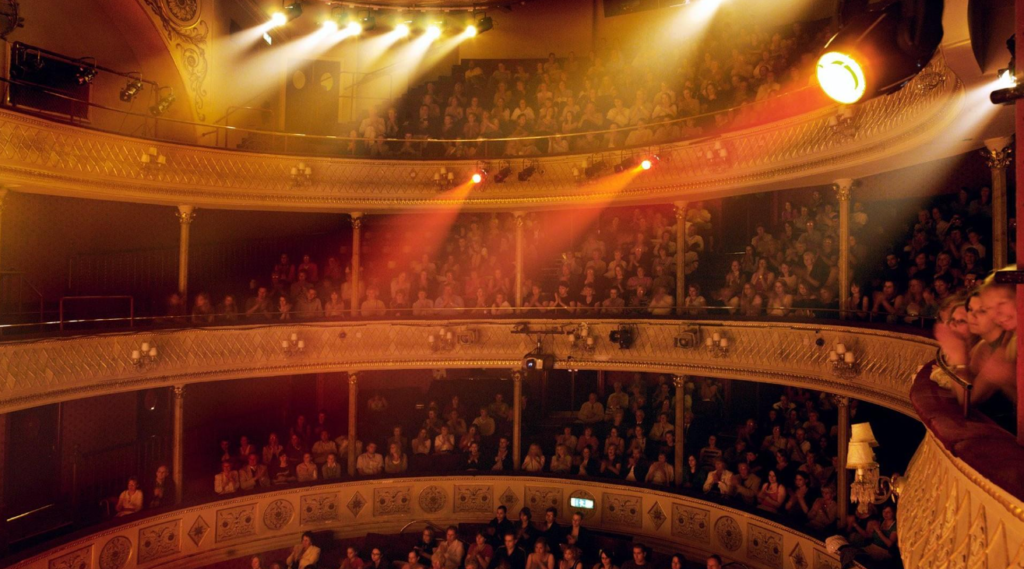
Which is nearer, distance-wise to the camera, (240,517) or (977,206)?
(977,206)

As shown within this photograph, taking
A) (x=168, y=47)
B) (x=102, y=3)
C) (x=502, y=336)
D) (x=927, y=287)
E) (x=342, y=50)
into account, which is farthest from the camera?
(x=342, y=50)

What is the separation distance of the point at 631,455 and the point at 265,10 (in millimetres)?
14209

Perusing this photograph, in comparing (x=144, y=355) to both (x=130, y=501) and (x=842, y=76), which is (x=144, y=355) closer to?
(x=130, y=501)

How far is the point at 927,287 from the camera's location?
9.30 meters

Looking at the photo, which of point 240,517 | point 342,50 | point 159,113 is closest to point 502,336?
point 240,517

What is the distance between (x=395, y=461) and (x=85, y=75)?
399 inches

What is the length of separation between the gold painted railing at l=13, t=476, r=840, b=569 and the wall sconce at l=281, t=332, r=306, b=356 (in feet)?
10.2

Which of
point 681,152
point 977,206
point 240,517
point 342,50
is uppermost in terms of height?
point 342,50

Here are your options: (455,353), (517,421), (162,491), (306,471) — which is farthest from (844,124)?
(162,491)

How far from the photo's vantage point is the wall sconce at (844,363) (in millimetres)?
10360

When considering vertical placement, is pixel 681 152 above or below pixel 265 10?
below

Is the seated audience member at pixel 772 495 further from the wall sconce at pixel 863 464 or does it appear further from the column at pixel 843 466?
the wall sconce at pixel 863 464

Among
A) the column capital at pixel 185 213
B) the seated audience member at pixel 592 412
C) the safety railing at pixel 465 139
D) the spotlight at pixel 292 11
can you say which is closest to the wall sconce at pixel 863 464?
the safety railing at pixel 465 139

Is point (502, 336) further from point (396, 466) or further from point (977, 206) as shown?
point (977, 206)
